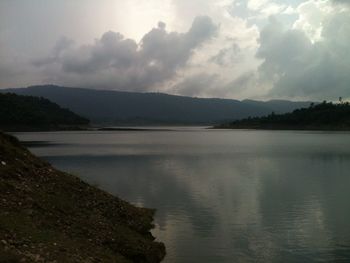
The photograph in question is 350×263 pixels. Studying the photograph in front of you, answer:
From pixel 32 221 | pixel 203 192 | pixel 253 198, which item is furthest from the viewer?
pixel 203 192

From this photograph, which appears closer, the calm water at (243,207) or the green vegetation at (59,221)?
the green vegetation at (59,221)

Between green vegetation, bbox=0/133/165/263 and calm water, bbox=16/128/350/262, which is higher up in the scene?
green vegetation, bbox=0/133/165/263

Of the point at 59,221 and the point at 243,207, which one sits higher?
the point at 59,221

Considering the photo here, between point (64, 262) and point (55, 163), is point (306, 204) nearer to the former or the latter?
point (64, 262)

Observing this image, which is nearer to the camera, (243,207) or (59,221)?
(59,221)

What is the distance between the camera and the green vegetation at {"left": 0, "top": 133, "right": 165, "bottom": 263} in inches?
549

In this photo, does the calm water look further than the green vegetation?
Yes

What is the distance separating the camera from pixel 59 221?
17.5 meters

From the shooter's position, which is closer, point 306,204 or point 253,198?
point 306,204

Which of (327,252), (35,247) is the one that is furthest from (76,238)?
(327,252)

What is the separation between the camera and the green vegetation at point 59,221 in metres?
14.0

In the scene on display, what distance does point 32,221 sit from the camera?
1593 cm

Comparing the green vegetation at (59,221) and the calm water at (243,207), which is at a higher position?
the green vegetation at (59,221)

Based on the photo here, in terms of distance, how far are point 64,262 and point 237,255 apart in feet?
28.0
